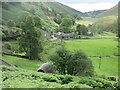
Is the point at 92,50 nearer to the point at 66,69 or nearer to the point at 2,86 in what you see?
the point at 66,69

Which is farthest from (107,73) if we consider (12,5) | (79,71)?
(12,5)

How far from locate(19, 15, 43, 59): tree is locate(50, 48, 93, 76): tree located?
19411mm

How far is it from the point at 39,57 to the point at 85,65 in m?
24.5

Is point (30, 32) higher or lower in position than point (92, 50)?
higher

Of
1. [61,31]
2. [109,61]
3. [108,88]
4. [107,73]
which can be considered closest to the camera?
[108,88]

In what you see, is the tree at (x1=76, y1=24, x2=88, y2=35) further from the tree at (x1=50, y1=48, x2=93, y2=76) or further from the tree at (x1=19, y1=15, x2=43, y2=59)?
the tree at (x1=50, y1=48, x2=93, y2=76)

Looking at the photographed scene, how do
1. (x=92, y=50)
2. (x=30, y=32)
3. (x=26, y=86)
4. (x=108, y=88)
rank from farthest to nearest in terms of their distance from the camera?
(x=92, y=50)
(x=30, y=32)
(x=108, y=88)
(x=26, y=86)

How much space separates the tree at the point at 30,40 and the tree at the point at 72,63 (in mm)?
19411

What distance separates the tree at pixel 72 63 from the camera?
40.9m

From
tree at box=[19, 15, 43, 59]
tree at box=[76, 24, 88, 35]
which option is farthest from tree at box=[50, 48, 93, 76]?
tree at box=[76, 24, 88, 35]

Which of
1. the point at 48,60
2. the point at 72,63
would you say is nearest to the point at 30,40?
the point at 48,60

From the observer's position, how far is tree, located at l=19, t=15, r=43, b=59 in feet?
202

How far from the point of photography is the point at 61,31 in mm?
136875

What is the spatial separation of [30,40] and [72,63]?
74.7 feet
